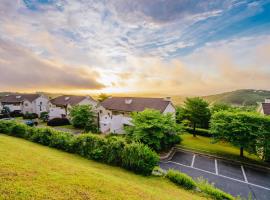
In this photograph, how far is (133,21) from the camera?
1447 centimetres

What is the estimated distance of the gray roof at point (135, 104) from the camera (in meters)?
25.3

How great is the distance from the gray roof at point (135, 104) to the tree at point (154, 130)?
210 inches

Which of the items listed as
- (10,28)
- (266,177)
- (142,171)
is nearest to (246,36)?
(266,177)

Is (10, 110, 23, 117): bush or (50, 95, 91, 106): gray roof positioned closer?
(50, 95, 91, 106): gray roof

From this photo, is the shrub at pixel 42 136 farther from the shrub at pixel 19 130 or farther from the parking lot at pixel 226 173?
the parking lot at pixel 226 173

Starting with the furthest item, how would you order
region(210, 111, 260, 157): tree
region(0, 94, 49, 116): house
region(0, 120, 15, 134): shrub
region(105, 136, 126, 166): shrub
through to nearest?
region(0, 94, 49, 116): house, region(0, 120, 15, 134): shrub, region(210, 111, 260, 157): tree, region(105, 136, 126, 166): shrub

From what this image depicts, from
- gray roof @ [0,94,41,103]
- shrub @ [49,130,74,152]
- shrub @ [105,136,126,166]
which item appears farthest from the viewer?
gray roof @ [0,94,41,103]

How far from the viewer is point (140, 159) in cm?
929

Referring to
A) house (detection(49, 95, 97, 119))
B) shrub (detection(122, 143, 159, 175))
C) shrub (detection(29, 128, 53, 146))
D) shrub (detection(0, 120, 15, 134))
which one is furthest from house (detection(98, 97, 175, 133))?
shrub (detection(122, 143, 159, 175))

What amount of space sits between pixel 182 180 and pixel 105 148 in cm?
524

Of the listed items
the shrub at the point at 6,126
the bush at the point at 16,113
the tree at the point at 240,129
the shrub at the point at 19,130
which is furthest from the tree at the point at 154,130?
the bush at the point at 16,113

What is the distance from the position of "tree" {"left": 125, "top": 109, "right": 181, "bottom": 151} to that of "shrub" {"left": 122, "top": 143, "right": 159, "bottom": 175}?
742 centimetres

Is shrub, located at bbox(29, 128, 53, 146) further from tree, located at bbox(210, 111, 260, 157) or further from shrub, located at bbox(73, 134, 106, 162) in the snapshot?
tree, located at bbox(210, 111, 260, 157)

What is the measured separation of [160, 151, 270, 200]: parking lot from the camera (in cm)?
1153
